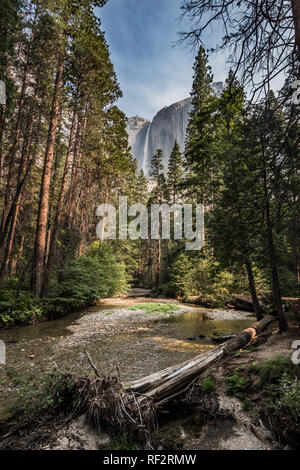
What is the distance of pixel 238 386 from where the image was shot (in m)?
3.54

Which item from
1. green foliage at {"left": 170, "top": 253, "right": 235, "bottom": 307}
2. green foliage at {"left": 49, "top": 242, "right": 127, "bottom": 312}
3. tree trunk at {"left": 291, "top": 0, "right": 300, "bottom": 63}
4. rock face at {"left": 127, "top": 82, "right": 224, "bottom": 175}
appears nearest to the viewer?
tree trunk at {"left": 291, "top": 0, "right": 300, "bottom": 63}

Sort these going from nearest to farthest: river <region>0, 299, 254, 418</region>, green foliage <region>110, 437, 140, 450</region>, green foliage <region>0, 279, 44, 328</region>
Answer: green foliage <region>110, 437, 140, 450</region>, river <region>0, 299, 254, 418</region>, green foliage <region>0, 279, 44, 328</region>

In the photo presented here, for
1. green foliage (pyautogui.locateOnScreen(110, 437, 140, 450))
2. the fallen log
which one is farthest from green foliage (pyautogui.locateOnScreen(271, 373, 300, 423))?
green foliage (pyautogui.locateOnScreen(110, 437, 140, 450))

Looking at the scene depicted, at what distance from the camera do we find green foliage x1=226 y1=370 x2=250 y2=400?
11.2 feet

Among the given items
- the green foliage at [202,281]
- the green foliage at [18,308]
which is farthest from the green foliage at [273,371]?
the green foliage at [202,281]

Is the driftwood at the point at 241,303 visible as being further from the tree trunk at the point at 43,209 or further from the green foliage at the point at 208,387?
the tree trunk at the point at 43,209

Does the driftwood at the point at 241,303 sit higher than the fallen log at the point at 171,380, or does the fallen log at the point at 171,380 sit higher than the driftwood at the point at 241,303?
the fallen log at the point at 171,380

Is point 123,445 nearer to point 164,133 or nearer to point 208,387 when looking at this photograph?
point 208,387

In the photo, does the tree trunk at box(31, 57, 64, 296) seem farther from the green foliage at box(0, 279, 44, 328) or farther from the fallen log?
the fallen log

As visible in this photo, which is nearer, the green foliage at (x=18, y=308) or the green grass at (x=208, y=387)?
the green grass at (x=208, y=387)

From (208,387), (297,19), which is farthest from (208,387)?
(297,19)

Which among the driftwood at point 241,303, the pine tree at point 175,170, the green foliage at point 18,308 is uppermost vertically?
the pine tree at point 175,170

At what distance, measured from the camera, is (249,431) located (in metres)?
2.69

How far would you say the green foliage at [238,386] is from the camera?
11.2 feet
